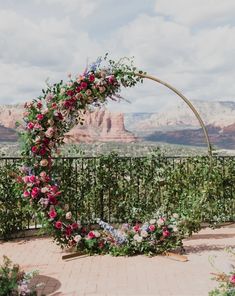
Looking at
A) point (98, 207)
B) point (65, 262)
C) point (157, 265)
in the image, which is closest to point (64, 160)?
point (98, 207)

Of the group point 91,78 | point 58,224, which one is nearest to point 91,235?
point 58,224

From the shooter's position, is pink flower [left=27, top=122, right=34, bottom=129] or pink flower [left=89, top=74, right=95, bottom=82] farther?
pink flower [left=89, top=74, right=95, bottom=82]

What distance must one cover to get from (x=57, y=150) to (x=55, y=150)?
0.10ft

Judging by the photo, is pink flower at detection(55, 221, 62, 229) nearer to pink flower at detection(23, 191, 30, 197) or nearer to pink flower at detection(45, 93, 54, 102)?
pink flower at detection(23, 191, 30, 197)

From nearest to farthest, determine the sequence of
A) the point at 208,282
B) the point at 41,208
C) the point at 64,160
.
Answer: the point at 208,282, the point at 41,208, the point at 64,160

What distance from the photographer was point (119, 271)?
6355 millimetres

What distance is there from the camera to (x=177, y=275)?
6.08 m

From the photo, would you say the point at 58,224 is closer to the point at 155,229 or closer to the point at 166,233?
the point at 155,229

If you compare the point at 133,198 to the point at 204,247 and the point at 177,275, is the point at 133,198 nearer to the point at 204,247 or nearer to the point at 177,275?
the point at 204,247

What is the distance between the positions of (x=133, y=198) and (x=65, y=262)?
2650mm

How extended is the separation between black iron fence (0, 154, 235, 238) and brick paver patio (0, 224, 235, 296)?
0.87m

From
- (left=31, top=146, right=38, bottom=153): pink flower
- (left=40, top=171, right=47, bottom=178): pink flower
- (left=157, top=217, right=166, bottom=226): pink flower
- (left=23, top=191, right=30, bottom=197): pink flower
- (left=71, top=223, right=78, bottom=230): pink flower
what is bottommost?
(left=71, top=223, right=78, bottom=230): pink flower

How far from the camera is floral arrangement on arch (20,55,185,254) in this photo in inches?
294

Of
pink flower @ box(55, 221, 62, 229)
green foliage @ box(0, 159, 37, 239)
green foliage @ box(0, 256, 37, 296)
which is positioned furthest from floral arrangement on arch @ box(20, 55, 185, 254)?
green foliage @ box(0, 256, 37, 296)
